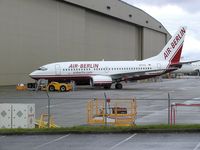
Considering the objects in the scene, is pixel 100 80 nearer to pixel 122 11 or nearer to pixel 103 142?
pixel 103 142

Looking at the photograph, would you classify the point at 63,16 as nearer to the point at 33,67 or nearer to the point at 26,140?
the point at 33,67

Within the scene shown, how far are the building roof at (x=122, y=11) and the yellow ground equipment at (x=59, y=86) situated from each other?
65.0 ft

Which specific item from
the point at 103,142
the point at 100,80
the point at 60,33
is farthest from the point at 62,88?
the point at 103,142

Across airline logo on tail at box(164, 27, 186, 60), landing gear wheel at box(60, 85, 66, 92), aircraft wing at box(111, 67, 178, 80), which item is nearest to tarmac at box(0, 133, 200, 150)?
landing gear wheel at box(60, 85, 66, 92)

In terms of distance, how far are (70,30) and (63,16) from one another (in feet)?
8.83

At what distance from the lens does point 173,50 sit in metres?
56.1

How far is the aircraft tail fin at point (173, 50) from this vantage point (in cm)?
5553

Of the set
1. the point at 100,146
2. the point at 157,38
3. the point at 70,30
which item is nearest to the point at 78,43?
the point at 70,30

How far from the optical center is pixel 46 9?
61969 mm

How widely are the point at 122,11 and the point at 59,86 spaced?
1629 inches

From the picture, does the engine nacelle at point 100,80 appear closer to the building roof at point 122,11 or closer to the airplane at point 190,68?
the building roof at point 122,11

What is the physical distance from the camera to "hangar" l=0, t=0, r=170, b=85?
55.9 m

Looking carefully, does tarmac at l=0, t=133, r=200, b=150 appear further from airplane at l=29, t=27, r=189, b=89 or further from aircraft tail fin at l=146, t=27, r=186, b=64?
aircraft tail fin at l=146, t=27, r=186, b=64

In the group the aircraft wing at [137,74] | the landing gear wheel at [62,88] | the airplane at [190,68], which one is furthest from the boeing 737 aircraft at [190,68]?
the landing gear wheel at [62,88]
